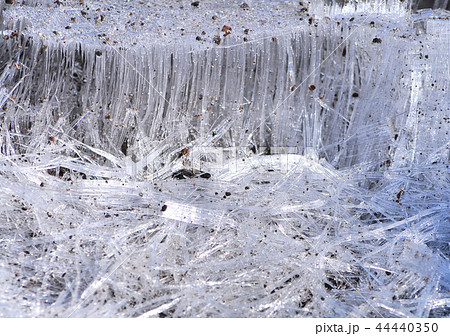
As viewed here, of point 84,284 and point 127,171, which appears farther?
point 127,171

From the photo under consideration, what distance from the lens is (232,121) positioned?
1.29 meters

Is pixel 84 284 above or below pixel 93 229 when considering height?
below

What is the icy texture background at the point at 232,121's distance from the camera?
1.20 meters

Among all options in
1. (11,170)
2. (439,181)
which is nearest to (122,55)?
(11,170)

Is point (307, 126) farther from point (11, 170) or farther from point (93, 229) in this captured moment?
point (11, 170)

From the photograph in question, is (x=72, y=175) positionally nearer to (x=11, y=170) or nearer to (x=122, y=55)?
(x=11, y=170)

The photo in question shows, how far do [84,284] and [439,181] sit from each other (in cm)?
110

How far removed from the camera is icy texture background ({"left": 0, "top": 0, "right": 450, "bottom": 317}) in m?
1.20

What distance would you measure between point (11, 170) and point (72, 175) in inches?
6.9

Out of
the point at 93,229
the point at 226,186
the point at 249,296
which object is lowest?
the point at 249,296

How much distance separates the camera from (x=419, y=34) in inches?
49.8

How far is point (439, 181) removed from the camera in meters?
1.25

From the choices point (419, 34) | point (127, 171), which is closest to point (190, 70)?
point (127, 171)

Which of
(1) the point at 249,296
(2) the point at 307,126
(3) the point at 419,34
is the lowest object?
(1) the point at 249,296
